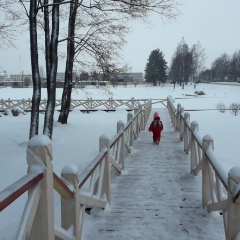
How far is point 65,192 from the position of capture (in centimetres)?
285

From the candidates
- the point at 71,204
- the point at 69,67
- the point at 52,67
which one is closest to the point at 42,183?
the point at 71,204

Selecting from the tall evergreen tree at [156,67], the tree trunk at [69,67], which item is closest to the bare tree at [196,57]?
the tall evergreen tree at [156,67]

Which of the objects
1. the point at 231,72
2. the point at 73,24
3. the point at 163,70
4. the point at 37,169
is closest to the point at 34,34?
the point at 73,24

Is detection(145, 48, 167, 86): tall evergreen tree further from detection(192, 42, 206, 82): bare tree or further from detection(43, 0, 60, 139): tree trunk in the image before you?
detection(43, 0, 60, 139): tree trunk

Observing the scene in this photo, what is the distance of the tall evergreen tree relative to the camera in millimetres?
87438

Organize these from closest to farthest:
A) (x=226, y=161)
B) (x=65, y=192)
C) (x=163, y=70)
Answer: (x=65, y=192)
(x=226, y=161)
(x=163, y=70)

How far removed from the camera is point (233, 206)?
2.84m

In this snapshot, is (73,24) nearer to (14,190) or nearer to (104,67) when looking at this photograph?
(104,67)

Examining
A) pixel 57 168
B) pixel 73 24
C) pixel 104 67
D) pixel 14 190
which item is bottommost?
pixel 57 168

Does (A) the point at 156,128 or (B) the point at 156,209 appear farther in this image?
(A) the point at 156,128

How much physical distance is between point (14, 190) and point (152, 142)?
9284 mm

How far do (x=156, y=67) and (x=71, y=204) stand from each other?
8666 centimetres

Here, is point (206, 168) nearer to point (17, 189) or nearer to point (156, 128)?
point (17, 189)

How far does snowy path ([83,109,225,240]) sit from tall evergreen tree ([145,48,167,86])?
81300 millimetres
